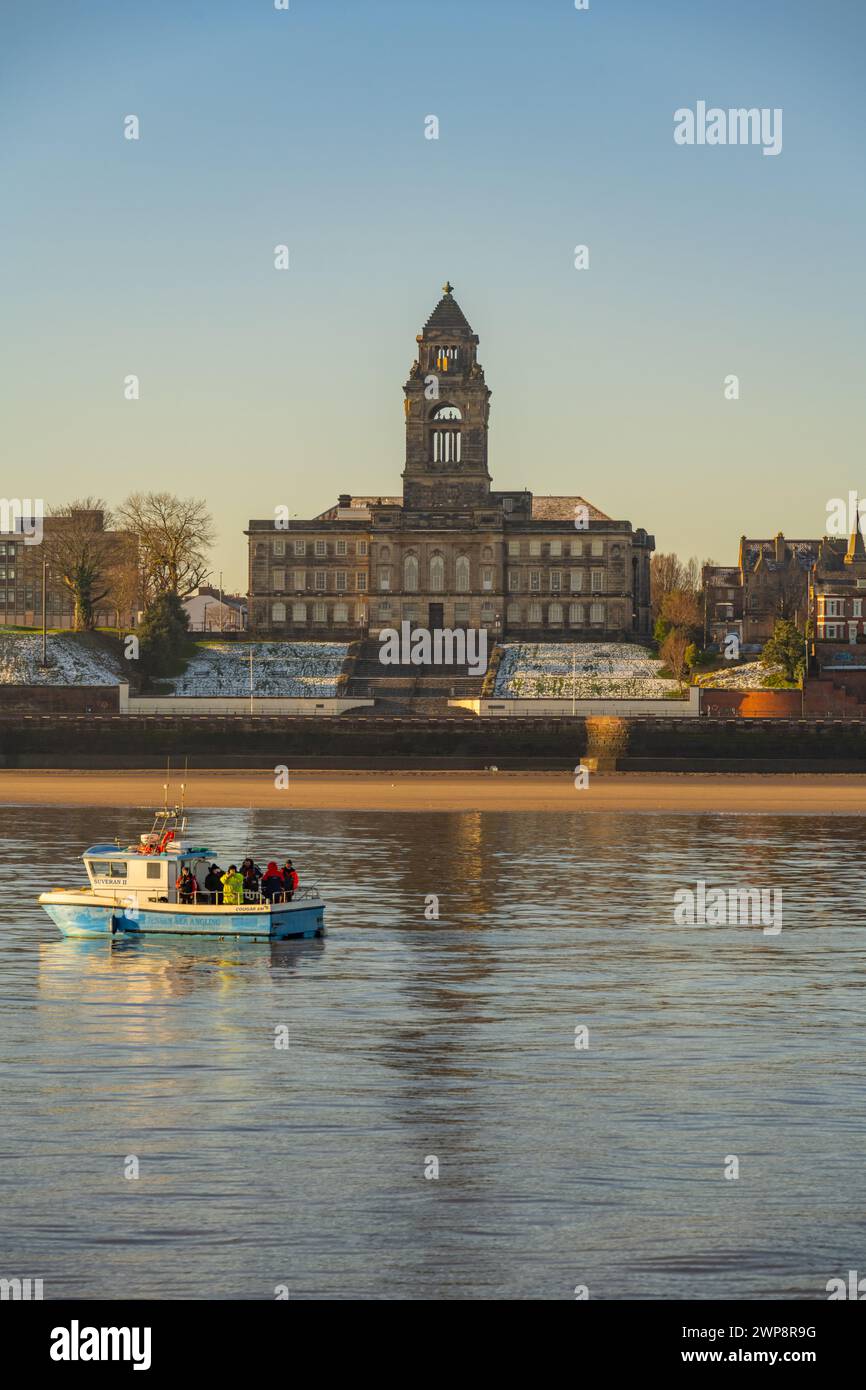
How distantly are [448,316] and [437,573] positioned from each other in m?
29.2

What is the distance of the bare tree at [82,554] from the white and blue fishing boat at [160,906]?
117 m

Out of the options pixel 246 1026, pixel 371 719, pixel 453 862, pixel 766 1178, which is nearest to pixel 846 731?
pixel 371 719

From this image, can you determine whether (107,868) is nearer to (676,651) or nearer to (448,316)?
(676,651)

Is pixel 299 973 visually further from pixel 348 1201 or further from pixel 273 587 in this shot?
pixel 273 587

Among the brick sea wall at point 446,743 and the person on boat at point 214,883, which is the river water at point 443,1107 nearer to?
the person on boat at point 214,883

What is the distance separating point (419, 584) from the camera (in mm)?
188000

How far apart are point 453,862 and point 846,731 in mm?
62106

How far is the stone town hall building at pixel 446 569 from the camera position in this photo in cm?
18700

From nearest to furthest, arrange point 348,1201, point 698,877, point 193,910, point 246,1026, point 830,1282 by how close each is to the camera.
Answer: point 830,1282 < point 348,1201 < point 246,1026 < point 193,910 < point 698,877

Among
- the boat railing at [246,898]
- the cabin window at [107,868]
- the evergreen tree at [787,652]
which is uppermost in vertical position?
the evergreen tree at [787,652]

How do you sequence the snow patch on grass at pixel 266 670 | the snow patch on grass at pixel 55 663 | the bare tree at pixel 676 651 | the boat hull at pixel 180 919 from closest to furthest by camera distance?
the boat hull at pixel 180 919 → the snow patch on grass at pixel 55 663 → the snow patch on grass at pixel 266 670 → the bare tree at pixel 676 651

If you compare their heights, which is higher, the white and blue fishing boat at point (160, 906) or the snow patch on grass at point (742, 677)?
the snow patch on grass at point (742, 677)

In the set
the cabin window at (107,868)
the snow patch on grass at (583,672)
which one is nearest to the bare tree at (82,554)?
the snow patch on grass at (583,672)

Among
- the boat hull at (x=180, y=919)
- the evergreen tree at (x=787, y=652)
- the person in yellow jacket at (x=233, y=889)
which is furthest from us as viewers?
the evergreen tree at (x=787, y=652)
